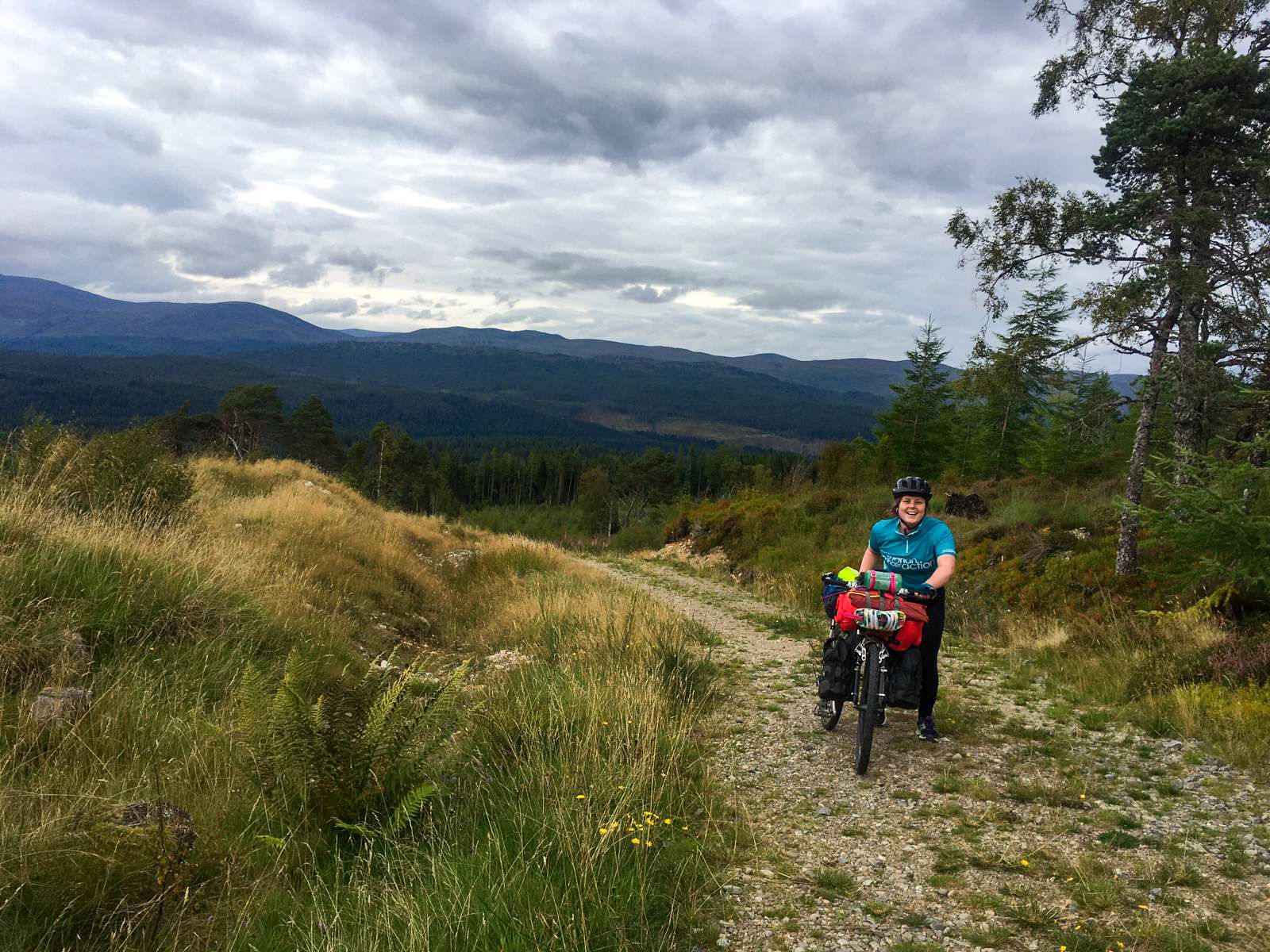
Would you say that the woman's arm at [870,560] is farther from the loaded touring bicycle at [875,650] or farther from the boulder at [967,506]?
the boulder at [967,506]

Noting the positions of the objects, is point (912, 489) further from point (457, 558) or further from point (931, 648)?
point (457, 558)

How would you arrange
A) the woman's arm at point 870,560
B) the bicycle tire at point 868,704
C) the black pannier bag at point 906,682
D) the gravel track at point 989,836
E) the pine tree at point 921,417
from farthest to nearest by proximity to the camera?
1. the pine tree at point 921,417
2. the woman's arm at point 870,560
3. the black pannier bag at point 906,682
4. the bicycle tire at point 868,704
5. the gravel track at point 989,836

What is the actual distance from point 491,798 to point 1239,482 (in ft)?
25.5

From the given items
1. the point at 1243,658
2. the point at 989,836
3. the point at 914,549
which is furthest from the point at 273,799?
the point at 1243,658

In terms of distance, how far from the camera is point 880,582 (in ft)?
17.1

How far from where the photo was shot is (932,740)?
5621 millimetres

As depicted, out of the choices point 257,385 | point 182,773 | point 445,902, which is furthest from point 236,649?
point 257,385

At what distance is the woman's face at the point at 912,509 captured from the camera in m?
5.55

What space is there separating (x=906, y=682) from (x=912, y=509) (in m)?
1.37

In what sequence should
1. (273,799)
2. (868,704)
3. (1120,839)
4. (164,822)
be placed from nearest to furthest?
(164,822)
(273,799)
(1120,839)
(868,704)

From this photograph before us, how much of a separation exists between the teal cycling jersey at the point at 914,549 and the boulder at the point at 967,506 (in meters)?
14.0

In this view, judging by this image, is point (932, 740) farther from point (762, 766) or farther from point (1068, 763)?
point (762, 766)

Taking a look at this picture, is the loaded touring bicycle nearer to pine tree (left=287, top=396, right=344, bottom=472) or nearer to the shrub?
the shrub

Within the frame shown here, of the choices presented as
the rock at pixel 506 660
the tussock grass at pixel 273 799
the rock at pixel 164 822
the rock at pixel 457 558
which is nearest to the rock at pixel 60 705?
the tussock grass at pixel 273 799
